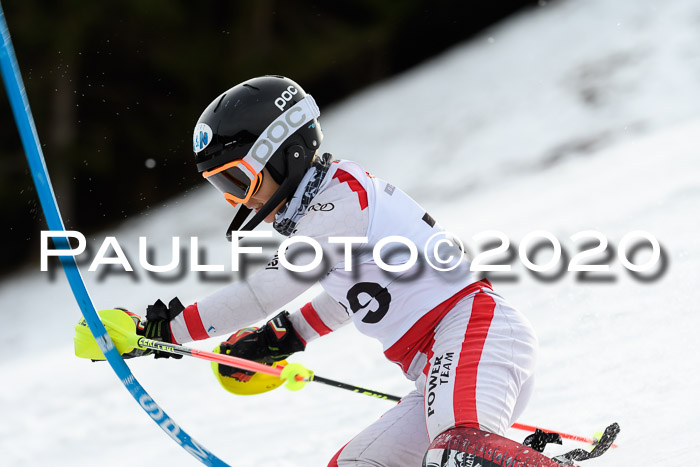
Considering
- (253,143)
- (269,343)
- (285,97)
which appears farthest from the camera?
(269,343)

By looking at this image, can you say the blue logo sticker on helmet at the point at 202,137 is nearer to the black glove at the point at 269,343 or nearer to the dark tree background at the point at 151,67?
the black glove at the point at 269,343

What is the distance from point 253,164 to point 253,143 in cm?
8

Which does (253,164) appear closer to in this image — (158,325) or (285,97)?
(285,97)

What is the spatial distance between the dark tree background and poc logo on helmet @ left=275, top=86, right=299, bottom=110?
936cm

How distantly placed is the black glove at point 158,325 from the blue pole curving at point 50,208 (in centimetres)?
11

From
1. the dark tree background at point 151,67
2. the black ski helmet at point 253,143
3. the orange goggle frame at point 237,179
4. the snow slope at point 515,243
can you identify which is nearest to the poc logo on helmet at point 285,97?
the black ski helmet at point 253,143

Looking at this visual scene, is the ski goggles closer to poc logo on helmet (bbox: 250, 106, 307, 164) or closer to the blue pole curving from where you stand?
poc logo on helmet (bbox: 250, 106, 307, 164)

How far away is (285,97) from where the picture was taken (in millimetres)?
2877

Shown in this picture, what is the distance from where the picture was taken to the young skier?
2.50 meters

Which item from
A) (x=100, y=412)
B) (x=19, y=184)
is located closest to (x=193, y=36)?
(x=19, y=184)

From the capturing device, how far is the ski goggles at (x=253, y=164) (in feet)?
9.04

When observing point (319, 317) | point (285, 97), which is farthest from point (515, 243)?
point (285, 97)

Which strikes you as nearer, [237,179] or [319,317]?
[237,179]

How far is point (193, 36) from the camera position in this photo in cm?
1309
